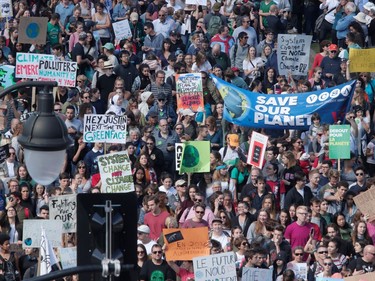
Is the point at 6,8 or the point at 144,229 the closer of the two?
the point at 144,229

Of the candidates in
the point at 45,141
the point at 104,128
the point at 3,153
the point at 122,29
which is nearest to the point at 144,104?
the point at 104,128

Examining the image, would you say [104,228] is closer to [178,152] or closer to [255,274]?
[255,274]

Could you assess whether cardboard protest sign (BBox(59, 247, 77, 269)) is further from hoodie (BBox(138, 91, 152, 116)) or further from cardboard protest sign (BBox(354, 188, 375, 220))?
hoodie (BBox(138, 91, 152, 116))

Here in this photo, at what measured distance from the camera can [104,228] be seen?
35.1 feet

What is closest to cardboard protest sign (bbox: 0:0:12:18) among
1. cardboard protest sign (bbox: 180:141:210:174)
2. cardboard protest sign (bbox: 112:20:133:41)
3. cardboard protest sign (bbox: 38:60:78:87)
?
cardboard protest sign (bbox: 112:20:133:41)

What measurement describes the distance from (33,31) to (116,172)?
623cm

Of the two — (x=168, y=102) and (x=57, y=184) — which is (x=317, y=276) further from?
(x=168, y=102)

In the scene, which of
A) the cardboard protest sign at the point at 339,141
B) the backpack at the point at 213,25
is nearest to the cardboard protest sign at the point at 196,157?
the cardboard protest sign at the point at 339,141

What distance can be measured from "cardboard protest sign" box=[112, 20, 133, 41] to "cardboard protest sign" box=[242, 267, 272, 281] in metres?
10.5

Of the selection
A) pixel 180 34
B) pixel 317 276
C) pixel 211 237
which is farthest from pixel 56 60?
pixel 317 276

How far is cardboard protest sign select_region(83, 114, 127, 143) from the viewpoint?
22.0m

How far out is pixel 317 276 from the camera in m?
17.7

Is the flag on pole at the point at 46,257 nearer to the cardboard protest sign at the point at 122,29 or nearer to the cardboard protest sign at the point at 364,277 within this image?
the cardboard protest sign at the point at 364,277

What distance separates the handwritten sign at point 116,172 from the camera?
20.8 m
